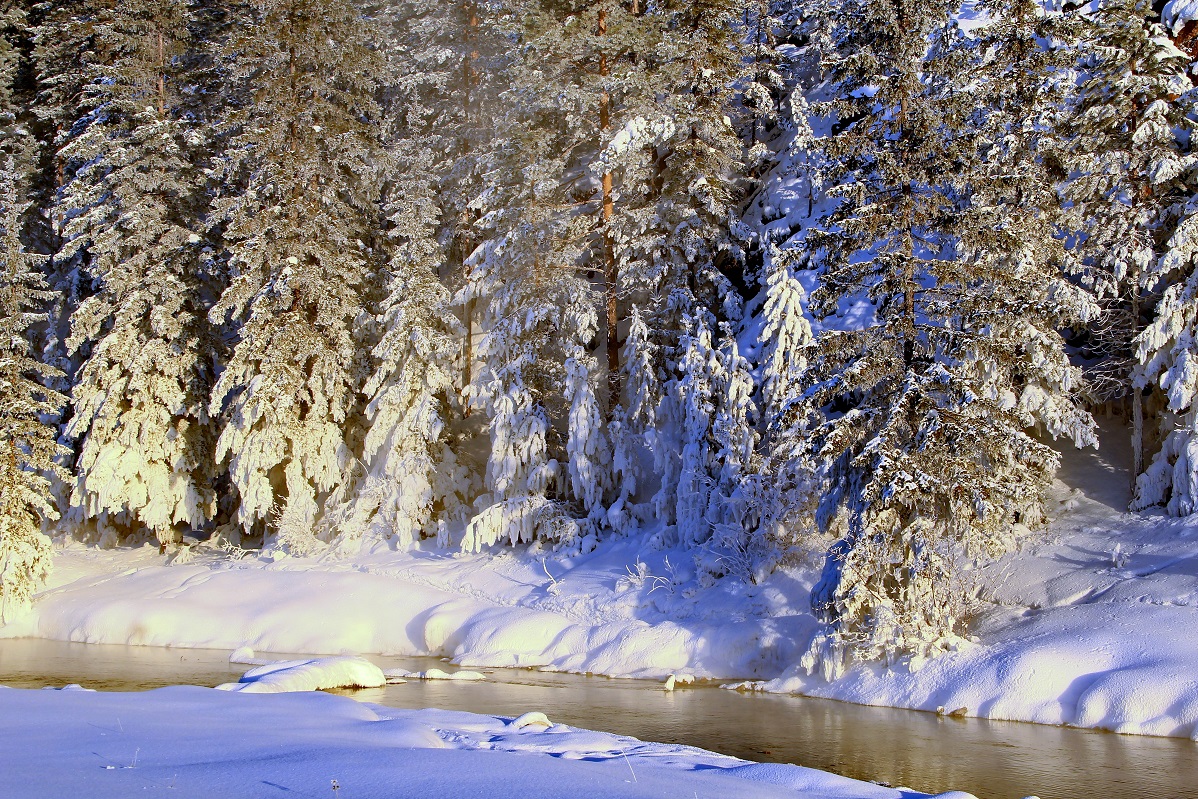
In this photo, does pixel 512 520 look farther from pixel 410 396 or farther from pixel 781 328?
pixel 781 328

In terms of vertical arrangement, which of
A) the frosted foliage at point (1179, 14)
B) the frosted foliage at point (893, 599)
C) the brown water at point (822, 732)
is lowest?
the brown water at point (822, 732)

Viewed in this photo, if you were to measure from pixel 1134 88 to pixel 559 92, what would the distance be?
45.6 feet

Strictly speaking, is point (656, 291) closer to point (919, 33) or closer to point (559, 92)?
point (559, 92)

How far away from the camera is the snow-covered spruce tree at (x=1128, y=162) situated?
19.5 meters

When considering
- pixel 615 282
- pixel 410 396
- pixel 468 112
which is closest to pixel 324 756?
pixel 615 282

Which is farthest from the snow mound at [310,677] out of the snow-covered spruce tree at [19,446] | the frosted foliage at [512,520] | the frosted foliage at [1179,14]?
the frosted foliage at [1179,14]

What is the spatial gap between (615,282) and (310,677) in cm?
1423


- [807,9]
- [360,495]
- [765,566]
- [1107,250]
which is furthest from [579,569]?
[807,9]

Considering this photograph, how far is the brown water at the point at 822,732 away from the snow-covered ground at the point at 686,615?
76cm

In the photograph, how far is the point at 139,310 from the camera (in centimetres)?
2916

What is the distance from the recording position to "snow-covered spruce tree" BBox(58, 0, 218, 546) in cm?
2886

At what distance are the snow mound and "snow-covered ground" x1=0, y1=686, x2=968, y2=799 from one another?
2385 mm

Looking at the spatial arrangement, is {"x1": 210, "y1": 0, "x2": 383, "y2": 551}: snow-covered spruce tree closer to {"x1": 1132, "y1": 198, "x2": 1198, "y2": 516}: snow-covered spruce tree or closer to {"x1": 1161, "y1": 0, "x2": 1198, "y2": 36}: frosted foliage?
{"x1": 1132, "y1": 198, "x2": 1198, "y2": 516}: snow-covered spruce tree

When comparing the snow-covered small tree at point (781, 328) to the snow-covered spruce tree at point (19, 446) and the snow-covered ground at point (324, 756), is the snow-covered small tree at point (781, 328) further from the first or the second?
the snow-covered spruce tree at point (19, 446)
